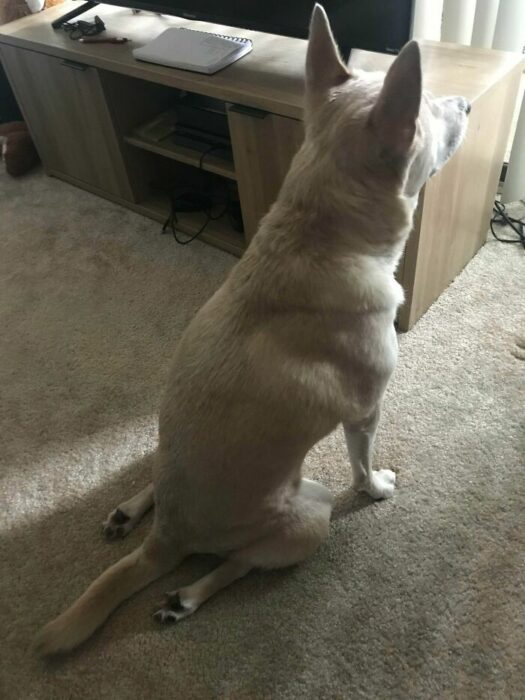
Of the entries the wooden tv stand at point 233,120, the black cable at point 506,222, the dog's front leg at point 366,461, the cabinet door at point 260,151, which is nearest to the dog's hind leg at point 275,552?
the dog's front leg at point 366,461

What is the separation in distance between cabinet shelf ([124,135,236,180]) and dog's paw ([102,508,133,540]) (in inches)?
45.1

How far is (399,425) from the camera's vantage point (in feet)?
5.04

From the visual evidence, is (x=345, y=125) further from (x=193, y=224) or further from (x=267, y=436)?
(x=193, y=224)

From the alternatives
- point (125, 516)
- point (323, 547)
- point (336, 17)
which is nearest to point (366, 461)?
point (323, 547)

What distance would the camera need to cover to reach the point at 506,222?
2.09m

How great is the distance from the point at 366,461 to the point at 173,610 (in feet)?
1.73

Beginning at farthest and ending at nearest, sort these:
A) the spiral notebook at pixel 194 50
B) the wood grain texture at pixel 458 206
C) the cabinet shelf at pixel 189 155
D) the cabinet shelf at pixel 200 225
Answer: the cabinet shelf at pixel 200 225, the cabinet shelf at pixel 189 155, the spiral notebook at pixel 194 50, the wood grain texture at pixel 458 206

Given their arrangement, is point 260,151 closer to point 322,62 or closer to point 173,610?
point 322,62

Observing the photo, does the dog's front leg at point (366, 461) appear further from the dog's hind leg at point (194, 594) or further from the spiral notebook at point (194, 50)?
the spiral notebook at point (194, 50)

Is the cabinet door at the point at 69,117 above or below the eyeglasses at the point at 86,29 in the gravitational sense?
below

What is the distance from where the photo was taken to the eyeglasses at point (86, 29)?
7.12 feet

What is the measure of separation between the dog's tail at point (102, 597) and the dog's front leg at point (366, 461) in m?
0.44

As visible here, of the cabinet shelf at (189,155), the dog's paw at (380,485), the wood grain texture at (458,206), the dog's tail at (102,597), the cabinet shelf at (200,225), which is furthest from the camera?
the cabinet shelf at (200,225)

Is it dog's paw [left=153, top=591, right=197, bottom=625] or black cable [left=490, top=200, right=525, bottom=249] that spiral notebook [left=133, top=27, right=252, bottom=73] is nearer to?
black cable [left=490, top=200, right=525, bottom=249]
